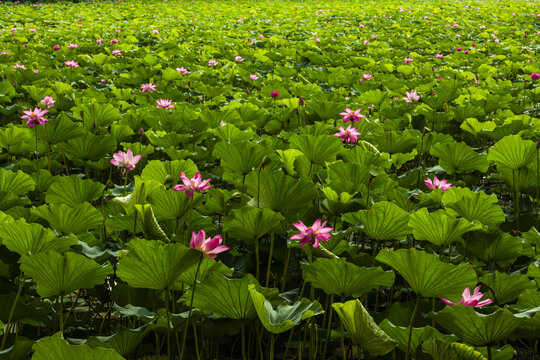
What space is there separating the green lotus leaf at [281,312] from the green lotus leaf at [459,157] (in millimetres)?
1111

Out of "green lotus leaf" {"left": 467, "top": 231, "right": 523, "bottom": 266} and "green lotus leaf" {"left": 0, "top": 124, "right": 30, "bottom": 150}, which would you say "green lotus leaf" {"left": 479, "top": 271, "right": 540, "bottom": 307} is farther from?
"green lotus leaf" {"left": 0, "top": 124, "right": 30, "bottom": 150}

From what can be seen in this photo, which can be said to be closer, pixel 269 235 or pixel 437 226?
pixel 437 226

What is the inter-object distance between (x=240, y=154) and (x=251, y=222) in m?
0.41

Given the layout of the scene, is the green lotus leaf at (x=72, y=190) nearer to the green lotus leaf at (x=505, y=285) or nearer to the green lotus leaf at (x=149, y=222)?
the green lotus leaf at (x=149, y=222)

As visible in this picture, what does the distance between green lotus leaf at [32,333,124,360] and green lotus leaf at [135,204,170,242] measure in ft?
1.62

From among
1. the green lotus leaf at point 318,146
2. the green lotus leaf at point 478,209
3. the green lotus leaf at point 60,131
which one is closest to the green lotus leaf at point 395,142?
the green lotus leaf at point 318,146

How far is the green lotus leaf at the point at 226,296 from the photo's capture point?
1089 millimetres

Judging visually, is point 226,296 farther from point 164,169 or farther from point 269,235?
point 164,169

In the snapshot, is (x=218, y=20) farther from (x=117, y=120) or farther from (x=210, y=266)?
(x=210, y=266)

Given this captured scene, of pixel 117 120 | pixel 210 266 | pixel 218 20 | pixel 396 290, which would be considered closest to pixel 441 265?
pixel 210 266

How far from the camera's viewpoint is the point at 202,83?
13.0ft

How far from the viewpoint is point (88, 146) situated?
2064 millimetres

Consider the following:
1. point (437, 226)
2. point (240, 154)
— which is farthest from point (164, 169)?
point (437, 226)

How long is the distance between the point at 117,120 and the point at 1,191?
1.29 meters
